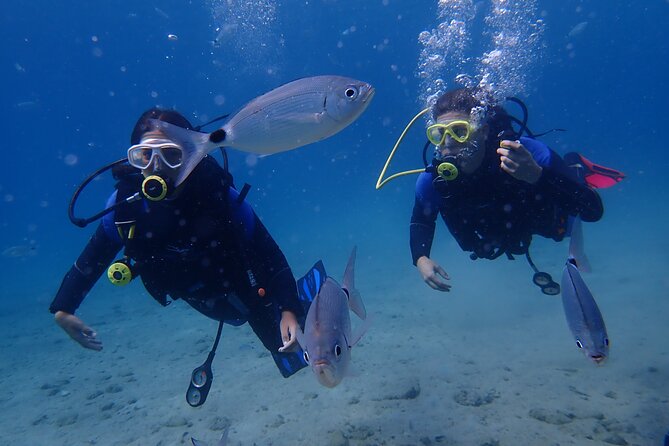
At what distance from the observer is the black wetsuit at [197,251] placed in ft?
12.1

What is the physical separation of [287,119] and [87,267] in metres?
3.49

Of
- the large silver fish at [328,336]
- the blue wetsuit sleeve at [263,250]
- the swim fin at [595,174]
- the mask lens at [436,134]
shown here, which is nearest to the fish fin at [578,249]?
the large silver fish at [328,336]

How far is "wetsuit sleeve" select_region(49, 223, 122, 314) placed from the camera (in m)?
3.96

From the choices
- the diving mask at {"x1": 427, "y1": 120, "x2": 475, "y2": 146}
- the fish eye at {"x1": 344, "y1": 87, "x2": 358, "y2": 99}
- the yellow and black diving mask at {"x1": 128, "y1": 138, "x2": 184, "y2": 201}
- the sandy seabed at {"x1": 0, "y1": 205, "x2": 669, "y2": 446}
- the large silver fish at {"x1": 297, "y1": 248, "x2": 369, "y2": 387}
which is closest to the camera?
the large silver fish at {"x1": 297, "y1": 248, "x2": 369, "y2": 387}

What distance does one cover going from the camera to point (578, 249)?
105 inches

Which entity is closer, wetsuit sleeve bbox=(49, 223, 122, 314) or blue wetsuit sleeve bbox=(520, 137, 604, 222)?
wetsuit sleeve bbox=(49, 223, 122, 314)

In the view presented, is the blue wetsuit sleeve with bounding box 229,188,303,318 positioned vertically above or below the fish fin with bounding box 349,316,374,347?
above

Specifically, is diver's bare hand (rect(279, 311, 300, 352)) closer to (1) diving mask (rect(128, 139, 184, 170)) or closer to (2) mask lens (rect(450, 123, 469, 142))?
(1) diving mask (rect(128, 139, 184, 170))

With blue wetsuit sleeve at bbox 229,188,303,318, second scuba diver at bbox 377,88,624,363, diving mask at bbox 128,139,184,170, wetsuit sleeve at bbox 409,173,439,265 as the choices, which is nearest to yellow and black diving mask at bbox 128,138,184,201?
diving mask at bbox 128,139,184,170

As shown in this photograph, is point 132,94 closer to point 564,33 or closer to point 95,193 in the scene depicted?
point 95,193

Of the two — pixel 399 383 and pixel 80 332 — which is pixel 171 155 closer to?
pixel 80 332

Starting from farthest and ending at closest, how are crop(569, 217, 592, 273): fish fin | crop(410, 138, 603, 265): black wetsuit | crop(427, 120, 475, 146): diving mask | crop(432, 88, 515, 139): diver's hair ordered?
crop(432, 88, 515, 139): diver's hair → crop(410, 138, 603, 265): black wetsuit → crop(427, 120, 475, 146): diving mask → crop(569, 217, 592, 273): fish fin

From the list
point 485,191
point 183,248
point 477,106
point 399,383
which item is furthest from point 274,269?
point 399,383

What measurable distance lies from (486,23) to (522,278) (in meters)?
29.3
